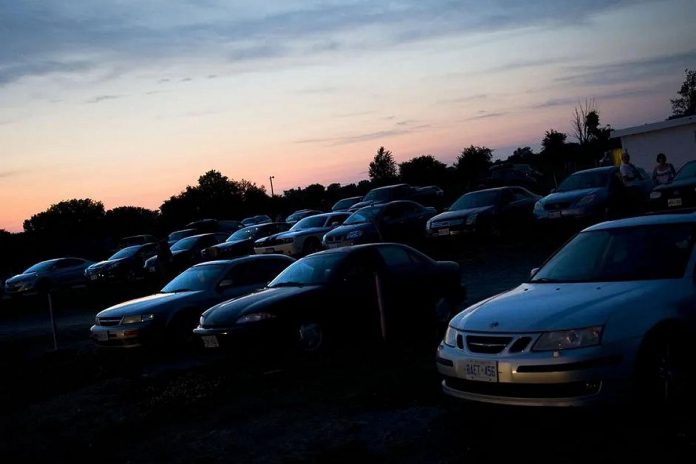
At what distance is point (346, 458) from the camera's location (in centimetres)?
581

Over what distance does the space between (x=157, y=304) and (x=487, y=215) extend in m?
10.8

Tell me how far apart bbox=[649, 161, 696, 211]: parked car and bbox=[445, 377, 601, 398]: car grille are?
1188 cm

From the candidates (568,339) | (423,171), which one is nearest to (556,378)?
Answer: (568,339)

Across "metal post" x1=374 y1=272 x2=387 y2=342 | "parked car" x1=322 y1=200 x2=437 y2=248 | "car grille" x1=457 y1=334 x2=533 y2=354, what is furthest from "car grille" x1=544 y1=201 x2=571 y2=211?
"car grille" x1=457 y1=334 x2=533 y2=354

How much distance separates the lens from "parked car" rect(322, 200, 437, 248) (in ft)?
70.7

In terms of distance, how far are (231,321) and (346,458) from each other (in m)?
4.11

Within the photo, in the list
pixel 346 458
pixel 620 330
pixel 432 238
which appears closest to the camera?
pixel 620 330

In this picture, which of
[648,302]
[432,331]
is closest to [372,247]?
[432,331]

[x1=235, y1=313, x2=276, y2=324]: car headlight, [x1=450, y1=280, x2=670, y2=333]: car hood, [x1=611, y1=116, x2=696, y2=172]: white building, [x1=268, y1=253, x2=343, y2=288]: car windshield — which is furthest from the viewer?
[x1=611, y1=116, x2=696, y2=172]: white building

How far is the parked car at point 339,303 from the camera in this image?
952cm

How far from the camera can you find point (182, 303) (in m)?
11.9

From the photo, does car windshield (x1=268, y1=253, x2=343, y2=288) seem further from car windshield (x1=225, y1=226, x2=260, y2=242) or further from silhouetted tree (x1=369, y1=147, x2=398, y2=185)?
silhouetted tree (x1=369, y1=147, x2=398, y2=185)

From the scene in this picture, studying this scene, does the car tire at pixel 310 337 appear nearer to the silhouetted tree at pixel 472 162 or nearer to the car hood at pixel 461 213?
the car hood at pixel 461 213

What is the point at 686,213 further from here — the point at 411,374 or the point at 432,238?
the point at 432,238
